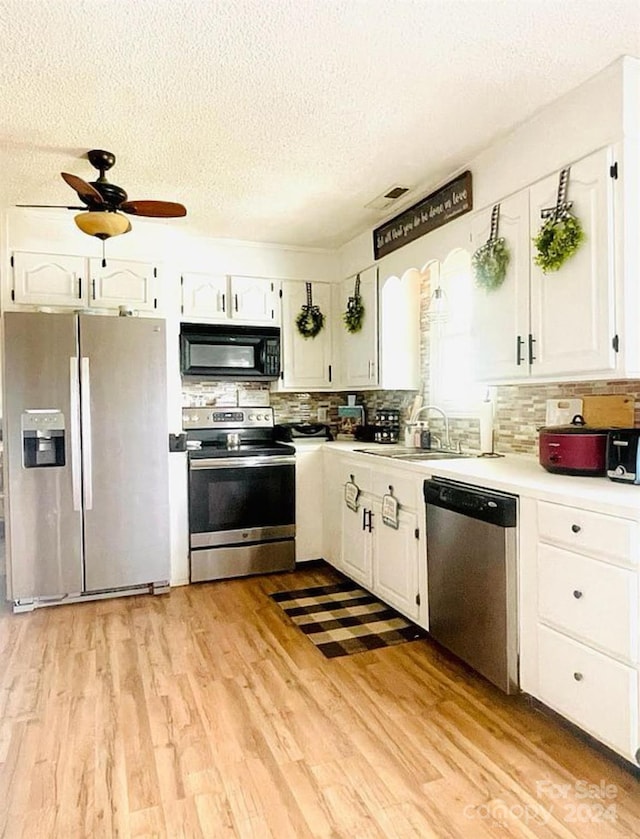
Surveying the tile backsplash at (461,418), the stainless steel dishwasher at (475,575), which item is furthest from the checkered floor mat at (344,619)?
the tile backsplash at (461,418)

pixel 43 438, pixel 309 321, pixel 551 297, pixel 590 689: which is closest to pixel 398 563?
pixel 590 689

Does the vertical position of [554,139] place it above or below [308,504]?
above

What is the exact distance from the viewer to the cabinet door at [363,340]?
392 centimetres

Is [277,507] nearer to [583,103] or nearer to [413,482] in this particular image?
[413,482]

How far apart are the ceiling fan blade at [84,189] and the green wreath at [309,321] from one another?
Answer: 6.18 feet

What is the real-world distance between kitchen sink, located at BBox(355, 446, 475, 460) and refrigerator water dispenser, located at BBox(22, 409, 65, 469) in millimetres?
1858

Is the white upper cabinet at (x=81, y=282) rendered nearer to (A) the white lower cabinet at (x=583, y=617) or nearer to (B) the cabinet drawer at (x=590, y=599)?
(A) the white lower cabinet at (x=583, y=617)

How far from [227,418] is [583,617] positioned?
300 cm

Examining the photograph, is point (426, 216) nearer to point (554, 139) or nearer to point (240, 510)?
point (554, 139)

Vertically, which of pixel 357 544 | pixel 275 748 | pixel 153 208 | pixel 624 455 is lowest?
pixel 275 748

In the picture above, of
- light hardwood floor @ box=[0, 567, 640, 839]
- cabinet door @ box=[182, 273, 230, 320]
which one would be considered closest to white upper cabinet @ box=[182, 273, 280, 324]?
cabinet door @ box=[182, 273, 230, 320]

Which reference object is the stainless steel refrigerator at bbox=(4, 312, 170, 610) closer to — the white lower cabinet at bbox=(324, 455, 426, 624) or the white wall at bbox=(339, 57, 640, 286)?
the white lower cabinet at bbox=(324, 455, 426, 624)

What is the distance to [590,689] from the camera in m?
1.87

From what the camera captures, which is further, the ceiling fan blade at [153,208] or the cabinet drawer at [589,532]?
the ceiling fan blade at [153,208]
